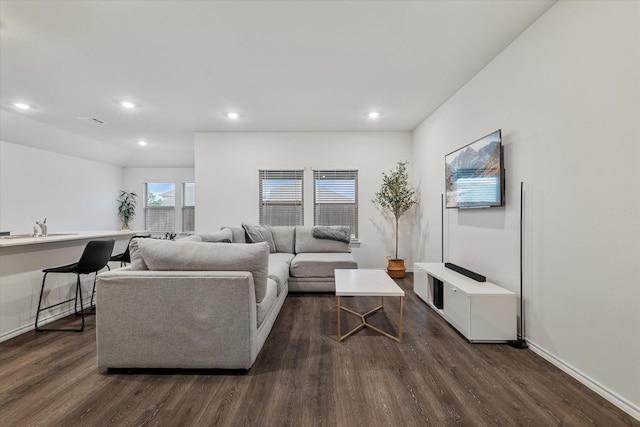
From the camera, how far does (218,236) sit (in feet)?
11.9

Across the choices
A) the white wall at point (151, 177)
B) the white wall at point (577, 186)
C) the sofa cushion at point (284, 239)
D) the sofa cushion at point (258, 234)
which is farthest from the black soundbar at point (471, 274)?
the white wall at point (151, 177)

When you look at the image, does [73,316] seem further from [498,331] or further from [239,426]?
[498,331]

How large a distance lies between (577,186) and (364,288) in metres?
1.74

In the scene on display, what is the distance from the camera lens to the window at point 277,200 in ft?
17.0

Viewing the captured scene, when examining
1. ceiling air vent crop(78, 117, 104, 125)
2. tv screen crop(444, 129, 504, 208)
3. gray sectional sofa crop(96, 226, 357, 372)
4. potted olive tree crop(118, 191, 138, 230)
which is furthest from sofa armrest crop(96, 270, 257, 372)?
potted olive tree crop(118, 191, 138, 230)

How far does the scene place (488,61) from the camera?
2.74 meters

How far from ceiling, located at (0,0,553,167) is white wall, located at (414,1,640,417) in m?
0.42

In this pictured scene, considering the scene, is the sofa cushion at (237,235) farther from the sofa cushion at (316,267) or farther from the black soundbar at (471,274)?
the black soundbar at (471,274)

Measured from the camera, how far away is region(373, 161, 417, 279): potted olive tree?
15.5 ft

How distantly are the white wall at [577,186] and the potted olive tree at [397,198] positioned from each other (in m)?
2.06

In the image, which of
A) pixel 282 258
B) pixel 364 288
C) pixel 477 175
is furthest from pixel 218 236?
pixel 477 175

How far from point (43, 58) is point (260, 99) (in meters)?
2.20

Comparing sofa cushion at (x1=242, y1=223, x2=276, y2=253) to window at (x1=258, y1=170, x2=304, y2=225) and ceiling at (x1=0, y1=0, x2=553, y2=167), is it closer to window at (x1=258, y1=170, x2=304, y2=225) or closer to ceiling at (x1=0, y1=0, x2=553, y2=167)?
window at (x1=258, y1=170, x2=304, y2=225)

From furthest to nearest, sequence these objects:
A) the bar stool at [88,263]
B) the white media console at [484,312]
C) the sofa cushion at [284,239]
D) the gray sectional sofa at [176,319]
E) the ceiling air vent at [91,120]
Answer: the sofa cushion at [284,239] < the ceiling air vent at [91,120] < the bar stool at [88,263] < the white media console at [484,312] < the gray sectional sofa at [176,319]
